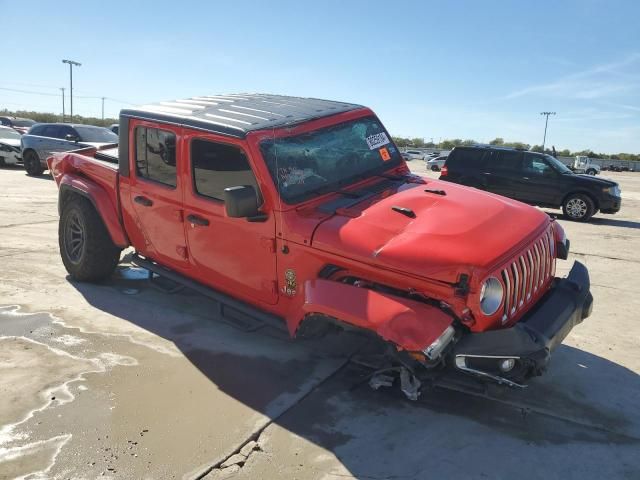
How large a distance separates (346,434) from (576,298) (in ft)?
5.81

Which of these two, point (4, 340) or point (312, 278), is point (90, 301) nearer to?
point (4, 340)

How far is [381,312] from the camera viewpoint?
298cm

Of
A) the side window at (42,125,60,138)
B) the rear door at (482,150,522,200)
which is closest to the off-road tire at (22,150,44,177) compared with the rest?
the side window at (42,125,60,138)

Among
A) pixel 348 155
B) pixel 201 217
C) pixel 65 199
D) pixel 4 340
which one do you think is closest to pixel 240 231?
pixel 201 217

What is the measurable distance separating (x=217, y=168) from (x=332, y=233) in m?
1.20

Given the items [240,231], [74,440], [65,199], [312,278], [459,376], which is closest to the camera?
[74,440]

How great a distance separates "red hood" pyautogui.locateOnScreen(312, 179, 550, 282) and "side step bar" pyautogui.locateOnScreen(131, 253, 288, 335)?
2.46 ft

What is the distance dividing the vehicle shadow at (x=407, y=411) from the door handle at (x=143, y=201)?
108 cm

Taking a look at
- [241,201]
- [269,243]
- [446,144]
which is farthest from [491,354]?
[446,144]

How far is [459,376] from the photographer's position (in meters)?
3.30

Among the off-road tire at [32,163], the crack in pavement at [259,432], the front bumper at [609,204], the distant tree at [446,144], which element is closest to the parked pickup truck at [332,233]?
the crack in pavement at [259,432]

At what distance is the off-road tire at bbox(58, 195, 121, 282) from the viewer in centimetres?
539

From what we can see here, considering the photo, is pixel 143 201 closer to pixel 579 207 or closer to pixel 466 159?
pixel 466 159

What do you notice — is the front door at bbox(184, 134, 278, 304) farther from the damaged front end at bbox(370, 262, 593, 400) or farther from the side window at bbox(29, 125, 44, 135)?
the side window at bbox(29, 125, 44, 135)
